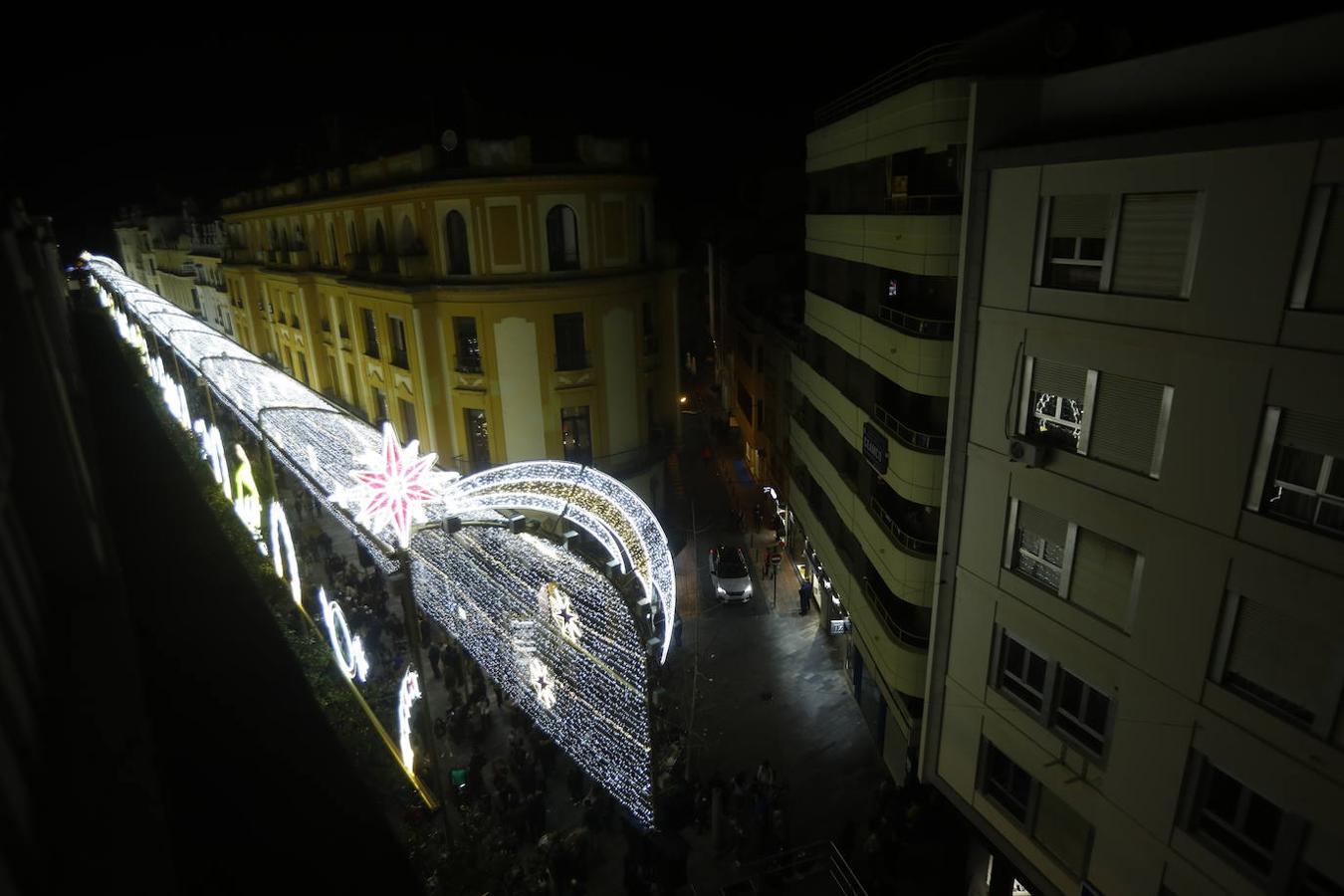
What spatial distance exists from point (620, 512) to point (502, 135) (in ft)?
53.0

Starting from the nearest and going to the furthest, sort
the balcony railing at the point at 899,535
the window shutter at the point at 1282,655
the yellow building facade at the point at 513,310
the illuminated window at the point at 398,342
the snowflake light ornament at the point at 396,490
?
1. the window shutter at the point at 1282,655
2. the snowflake light ornament at the point at 396,490
3. the balcony railing at the point at 899,535
4. the yellow building facade at the point at 513,310
5. the illuminated window at the point at 398,342

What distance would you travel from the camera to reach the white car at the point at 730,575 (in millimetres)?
28109

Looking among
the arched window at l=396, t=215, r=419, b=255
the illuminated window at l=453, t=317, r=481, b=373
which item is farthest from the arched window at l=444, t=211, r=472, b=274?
the arched window at l=396, t=215, r=419, b=255

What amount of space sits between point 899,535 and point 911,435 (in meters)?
2.41

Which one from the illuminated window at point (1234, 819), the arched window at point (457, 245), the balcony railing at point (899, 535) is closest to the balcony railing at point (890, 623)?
the balcony railing at point (899, 535)

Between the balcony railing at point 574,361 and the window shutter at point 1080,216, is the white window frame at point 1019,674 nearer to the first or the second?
the window shutter at point 1080,216

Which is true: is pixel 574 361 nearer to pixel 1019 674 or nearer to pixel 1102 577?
pixel 1019 674

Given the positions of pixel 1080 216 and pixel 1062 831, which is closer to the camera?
pixel 1080 216

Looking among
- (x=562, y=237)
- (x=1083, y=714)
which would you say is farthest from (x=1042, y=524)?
(x=562, y=237)

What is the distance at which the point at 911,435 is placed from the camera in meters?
15.9

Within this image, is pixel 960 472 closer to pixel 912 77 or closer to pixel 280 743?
pixel 912 77

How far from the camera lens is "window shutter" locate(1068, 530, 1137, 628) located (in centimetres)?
1123

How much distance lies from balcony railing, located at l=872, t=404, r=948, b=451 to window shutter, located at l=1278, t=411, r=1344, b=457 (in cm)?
634

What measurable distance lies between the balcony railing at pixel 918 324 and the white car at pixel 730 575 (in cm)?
1390
